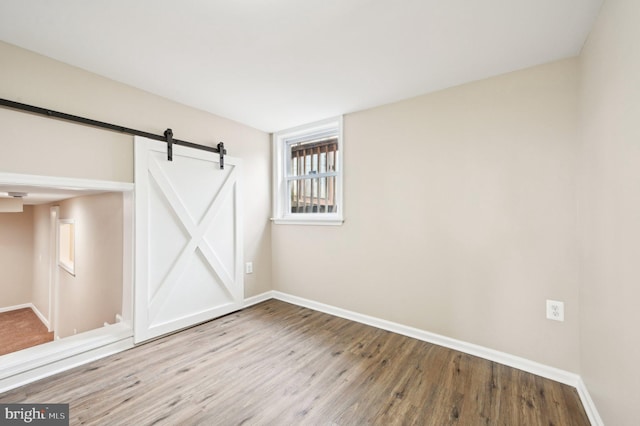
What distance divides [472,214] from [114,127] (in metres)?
3.14

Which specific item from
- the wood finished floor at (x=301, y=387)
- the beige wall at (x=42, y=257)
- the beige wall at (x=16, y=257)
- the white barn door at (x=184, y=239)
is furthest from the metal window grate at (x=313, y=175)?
the beige wall at (x=16, y=257)

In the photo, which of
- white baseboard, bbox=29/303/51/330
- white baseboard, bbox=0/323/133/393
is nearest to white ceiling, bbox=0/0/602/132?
white baseboard, bbox=0/323/133/393

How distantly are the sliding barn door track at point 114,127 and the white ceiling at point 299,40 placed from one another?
41cm

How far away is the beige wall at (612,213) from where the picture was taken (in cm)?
108

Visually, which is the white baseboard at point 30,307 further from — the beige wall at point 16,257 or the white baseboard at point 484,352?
the white baseboard at point 484,352

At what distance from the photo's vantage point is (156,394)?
66.4 inches

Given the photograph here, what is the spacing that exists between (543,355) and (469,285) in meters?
0.65

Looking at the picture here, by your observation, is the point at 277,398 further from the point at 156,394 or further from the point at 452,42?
the point at 452,42

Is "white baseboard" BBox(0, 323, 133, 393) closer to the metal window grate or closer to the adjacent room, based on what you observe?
the adjacent room

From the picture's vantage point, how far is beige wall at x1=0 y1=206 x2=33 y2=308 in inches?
206

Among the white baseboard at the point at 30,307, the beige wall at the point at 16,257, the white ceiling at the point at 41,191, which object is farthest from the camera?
the beige wall at the point at 16,257

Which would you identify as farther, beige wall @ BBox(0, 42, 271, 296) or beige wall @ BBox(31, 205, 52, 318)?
beige wall @ BBox(31, 205, 52, 318)

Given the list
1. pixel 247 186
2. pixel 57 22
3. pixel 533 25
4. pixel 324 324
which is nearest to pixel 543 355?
pixel 324 324
